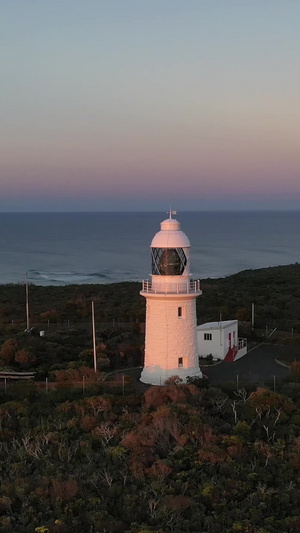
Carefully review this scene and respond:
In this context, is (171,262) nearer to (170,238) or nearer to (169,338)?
(170,238)

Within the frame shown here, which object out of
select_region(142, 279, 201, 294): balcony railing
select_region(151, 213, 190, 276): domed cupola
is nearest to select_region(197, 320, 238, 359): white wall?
select_region(142, 279, 201, 294): balcony railing

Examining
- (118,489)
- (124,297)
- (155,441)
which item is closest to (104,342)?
(155,441)

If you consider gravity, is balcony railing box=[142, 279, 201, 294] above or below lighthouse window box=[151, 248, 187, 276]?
below

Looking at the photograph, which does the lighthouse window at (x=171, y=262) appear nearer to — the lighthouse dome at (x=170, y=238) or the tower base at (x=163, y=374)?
the lighthouse dome at (x=170, y=238)

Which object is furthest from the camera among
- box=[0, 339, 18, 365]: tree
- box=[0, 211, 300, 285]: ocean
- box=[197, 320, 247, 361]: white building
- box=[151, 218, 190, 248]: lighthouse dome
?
box=[0, 211, 300, 285]: ocean

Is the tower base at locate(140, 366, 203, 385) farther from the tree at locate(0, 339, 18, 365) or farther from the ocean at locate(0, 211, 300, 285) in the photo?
the ocean at locate(0, 211, 300, 285)

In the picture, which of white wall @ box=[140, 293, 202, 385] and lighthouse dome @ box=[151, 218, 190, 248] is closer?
lighthouse dome @ box=[151, 218, 190, 248]

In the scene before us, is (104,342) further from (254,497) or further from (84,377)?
(254,497)
